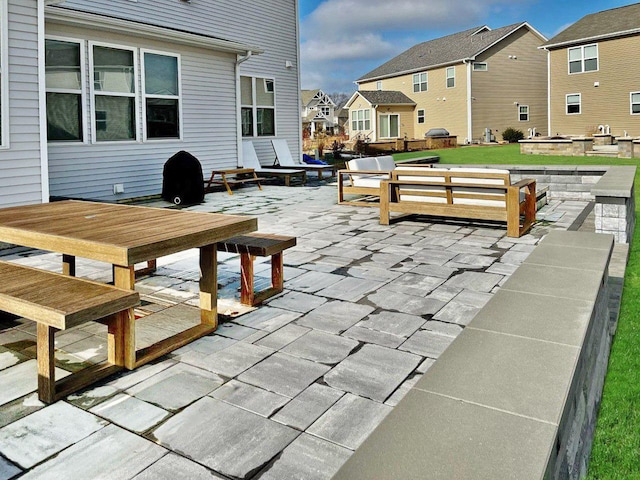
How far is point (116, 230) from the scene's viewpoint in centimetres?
302

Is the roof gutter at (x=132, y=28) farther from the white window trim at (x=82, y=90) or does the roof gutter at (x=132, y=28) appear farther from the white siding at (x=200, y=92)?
the white window trim at (x=82, y=90)

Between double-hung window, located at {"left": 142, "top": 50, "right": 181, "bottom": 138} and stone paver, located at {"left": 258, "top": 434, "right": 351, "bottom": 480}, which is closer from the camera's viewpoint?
stone paver, located at {"left": 258, "top": 434, "right": 351, "bottom": 480}

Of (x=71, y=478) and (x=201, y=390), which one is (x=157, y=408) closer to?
(x=201, y=390)

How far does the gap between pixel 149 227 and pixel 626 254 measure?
420 cm

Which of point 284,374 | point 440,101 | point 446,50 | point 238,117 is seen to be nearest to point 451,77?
point 440,101

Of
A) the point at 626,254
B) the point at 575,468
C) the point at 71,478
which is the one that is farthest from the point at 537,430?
the point at 626,254

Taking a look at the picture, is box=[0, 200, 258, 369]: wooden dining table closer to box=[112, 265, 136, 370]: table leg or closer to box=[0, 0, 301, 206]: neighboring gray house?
box=[112, 265, 136, 370]: table leg

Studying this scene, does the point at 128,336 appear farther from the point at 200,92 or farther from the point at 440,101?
the point at 440,101

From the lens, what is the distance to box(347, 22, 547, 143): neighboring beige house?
2775 centimetres

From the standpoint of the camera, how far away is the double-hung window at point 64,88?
7863mm

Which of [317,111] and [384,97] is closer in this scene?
[384,97]

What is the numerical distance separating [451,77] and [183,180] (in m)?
23.2

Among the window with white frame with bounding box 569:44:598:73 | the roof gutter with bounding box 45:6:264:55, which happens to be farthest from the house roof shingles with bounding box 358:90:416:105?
the roof gutter with bounding box 45:6:264:55

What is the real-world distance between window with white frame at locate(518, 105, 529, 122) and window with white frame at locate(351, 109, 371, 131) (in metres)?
8.26
